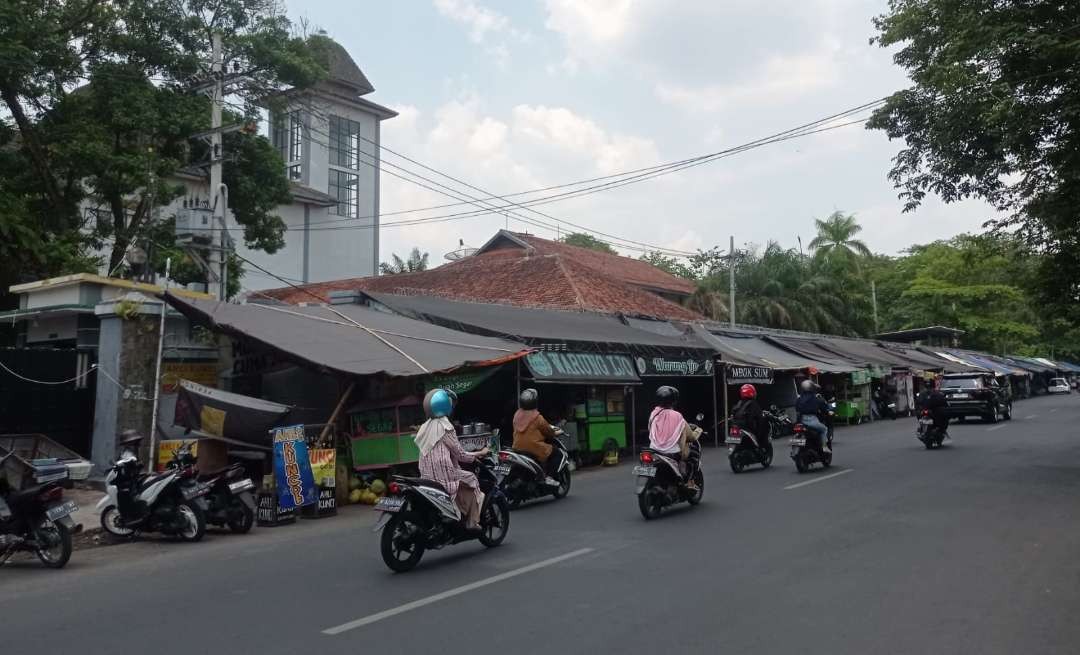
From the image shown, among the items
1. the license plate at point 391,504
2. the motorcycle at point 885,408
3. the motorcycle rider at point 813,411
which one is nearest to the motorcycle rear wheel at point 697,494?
the motorcycle rider at point 813,411

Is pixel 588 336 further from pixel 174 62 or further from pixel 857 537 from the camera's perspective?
pixel 174 62

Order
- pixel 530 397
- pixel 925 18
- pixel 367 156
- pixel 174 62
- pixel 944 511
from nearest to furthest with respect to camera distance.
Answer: pixel 944 511 < pixel 530 397 < pixel 925 18 < pixel 174 62 < pixel 367 156

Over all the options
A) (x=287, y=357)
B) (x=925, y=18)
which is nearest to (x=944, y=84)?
(x=925, y=18)

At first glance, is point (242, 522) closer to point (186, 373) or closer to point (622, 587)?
point (186, 373)

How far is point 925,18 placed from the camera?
14.2 metres

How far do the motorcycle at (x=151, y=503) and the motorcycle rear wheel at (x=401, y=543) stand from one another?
3.22 metres

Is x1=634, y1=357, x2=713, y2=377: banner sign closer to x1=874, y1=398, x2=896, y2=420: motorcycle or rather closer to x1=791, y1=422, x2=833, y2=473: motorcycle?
x1=791, y1=422, x2=833, y2=473: motorcycle

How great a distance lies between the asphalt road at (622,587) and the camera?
5.12m

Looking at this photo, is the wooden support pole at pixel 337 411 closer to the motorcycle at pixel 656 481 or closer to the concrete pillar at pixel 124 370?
the concrete pillar at pixel 124 370

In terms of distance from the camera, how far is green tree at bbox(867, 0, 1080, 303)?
39.6ft

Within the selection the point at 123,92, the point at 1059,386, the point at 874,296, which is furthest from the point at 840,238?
the point at 123,92

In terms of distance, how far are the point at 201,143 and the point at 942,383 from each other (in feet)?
78.2

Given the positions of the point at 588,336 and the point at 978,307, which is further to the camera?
the point at 978,307

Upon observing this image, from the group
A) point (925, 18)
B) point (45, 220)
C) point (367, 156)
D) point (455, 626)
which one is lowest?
point (455, 626)
